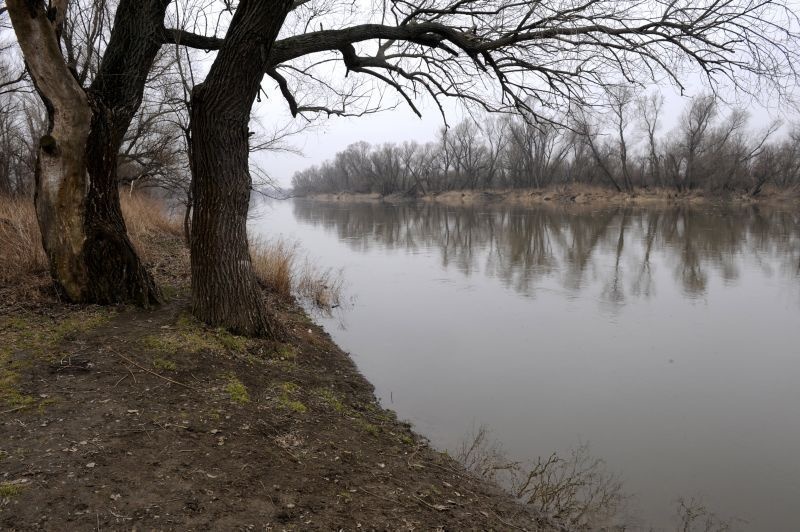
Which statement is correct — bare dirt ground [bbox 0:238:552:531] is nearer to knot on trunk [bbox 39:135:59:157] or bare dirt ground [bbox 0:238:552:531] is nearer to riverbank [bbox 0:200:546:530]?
riverbank [bbox 0:200:546:530]

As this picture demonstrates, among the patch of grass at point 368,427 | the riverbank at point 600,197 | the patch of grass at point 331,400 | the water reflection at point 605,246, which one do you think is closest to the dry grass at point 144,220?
the water reflection at point 605,246

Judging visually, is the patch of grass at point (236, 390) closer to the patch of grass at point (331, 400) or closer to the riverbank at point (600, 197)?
the patch of grass at point (331, 400)

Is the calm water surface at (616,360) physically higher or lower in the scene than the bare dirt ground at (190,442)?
lower

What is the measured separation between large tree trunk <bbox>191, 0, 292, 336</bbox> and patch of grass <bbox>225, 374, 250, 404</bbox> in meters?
1.11

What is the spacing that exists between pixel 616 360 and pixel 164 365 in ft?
20.3

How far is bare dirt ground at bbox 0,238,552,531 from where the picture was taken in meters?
2.90

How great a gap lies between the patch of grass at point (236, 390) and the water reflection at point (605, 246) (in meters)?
8.43

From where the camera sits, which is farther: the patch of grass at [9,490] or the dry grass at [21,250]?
the dry grass at [21,250]

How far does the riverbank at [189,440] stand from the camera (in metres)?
2.92

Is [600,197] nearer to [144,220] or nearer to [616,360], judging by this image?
[144,220]

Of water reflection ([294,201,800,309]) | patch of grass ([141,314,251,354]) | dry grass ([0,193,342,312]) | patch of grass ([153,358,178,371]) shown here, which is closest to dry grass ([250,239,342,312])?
dry grass ([0,193,342,312])

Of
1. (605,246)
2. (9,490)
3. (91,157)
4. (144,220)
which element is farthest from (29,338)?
(605,246)

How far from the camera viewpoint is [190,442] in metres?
3.62

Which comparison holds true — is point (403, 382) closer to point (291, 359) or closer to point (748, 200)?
point (291, 359)
